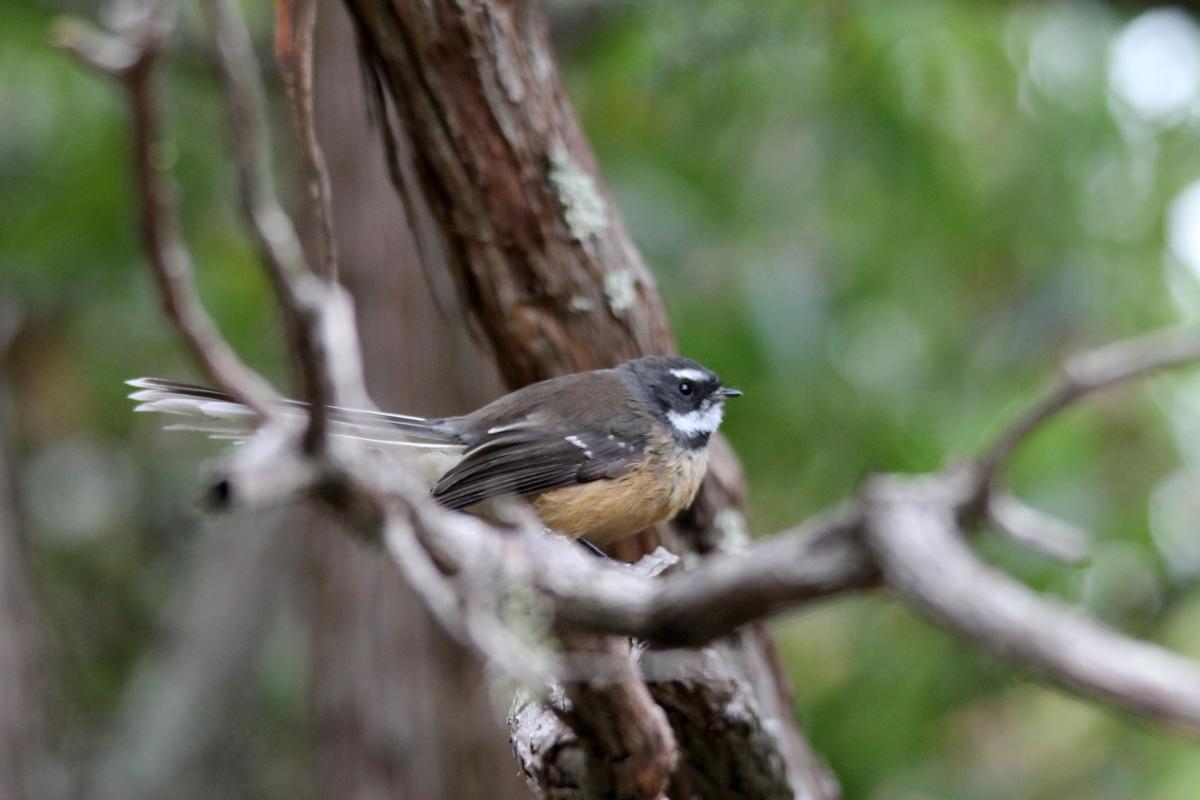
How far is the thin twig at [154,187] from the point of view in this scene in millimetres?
1545

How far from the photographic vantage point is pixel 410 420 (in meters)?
4.68

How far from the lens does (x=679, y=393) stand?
481 centimetres

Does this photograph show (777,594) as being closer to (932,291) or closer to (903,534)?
(903,534)

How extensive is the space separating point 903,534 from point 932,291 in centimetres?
637

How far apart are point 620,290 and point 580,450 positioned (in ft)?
1.93

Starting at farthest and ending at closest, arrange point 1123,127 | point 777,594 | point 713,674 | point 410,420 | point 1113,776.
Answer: point 1123,127 < point 1113,776 < point 410,420 < point 713,674 < point 777,594

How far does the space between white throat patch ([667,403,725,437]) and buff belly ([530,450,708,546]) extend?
18 centimetres

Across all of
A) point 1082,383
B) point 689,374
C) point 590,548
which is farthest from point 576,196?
point 1082,383

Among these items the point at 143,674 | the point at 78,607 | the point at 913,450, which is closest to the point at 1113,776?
the point at 913,450

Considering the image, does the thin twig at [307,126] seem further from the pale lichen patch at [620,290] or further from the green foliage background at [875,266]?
the green foliage background at [875,266]

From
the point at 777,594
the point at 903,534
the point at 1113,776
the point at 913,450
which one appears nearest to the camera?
the point at 903,534

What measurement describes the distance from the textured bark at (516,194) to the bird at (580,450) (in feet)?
0.51

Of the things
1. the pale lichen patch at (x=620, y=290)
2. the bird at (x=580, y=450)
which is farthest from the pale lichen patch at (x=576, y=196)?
the bird at (x=580, y=450)

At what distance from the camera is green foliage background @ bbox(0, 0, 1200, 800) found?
6426 millimetres
